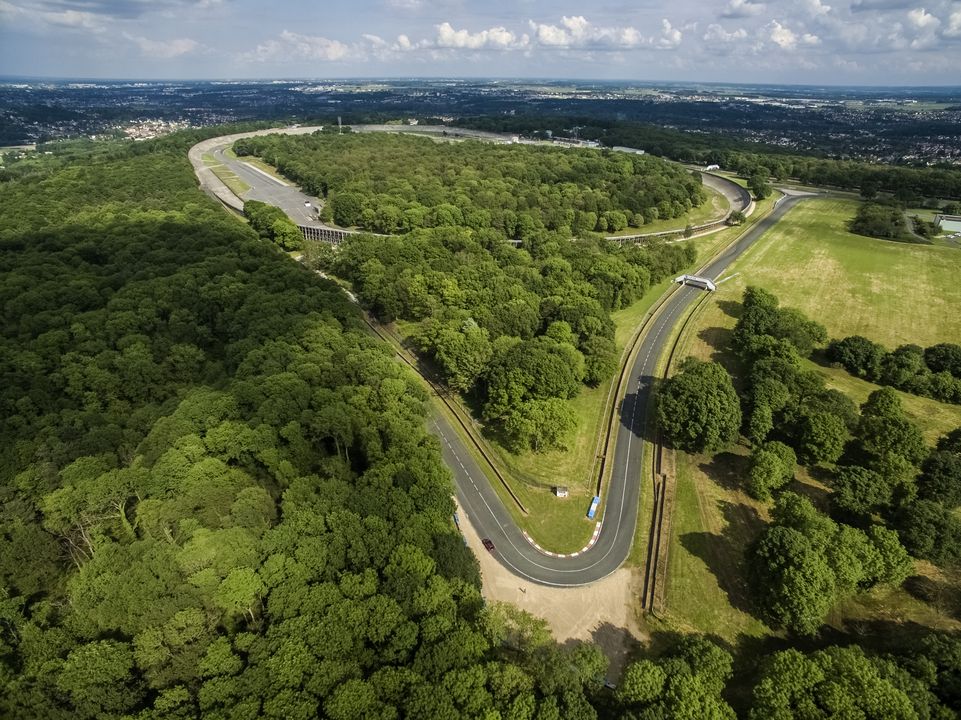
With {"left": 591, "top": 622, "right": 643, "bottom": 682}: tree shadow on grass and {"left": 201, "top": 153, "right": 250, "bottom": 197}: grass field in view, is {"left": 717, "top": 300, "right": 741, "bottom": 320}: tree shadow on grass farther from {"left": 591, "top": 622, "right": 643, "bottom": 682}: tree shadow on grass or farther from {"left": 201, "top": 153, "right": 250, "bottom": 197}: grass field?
{"left": 201, "top": 153, "right": 250, "bottom": 197}: grass field

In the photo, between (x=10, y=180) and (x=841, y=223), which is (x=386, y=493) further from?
(x=10, y=180)

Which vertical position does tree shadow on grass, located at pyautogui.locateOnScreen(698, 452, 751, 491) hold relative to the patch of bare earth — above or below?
above

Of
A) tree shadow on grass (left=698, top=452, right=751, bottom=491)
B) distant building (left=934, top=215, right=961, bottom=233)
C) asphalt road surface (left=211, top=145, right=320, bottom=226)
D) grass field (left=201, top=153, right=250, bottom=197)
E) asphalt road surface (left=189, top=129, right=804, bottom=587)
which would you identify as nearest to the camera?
asphalt road surface (left=189, top=129, right=804, bottom=587)

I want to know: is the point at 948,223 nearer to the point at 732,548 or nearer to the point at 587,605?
the point at 732,548

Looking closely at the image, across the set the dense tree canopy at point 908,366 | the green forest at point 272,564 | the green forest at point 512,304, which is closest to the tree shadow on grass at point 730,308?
the green forest at point 512,304

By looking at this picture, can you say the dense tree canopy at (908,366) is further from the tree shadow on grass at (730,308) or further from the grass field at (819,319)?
the tree shadow on grass at (730,308)

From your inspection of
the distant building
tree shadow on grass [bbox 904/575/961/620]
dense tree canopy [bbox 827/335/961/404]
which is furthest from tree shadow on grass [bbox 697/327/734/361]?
the distant building
